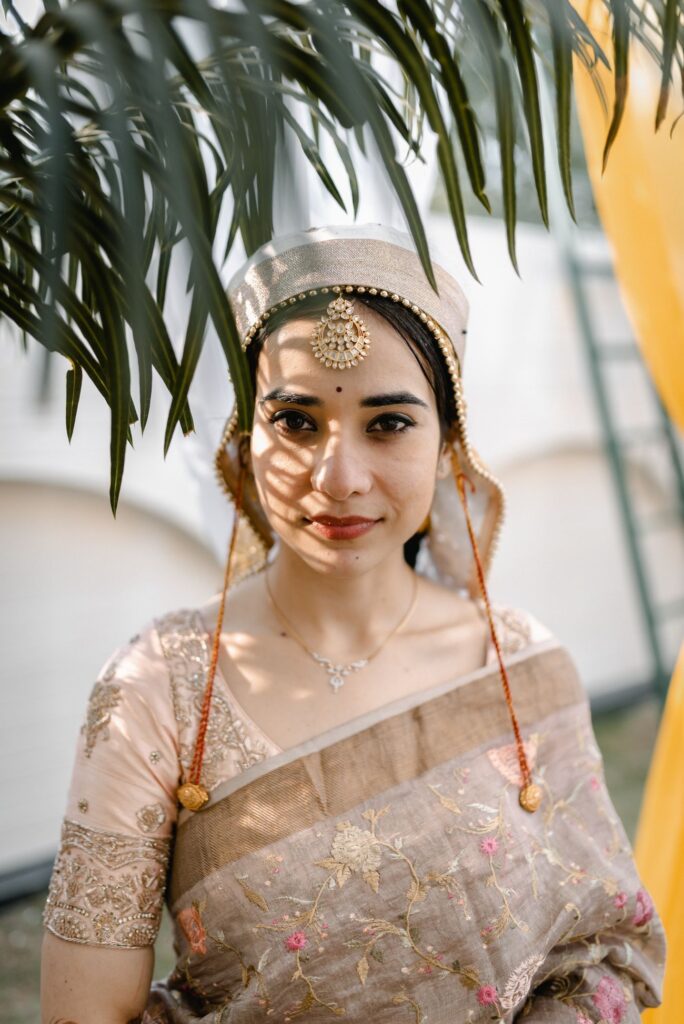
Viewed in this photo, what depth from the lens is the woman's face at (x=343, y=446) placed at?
101 centimetres

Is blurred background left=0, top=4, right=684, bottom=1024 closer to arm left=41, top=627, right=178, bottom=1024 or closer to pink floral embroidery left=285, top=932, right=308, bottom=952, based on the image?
arm left=41, top=627, right=178, bottom=1024

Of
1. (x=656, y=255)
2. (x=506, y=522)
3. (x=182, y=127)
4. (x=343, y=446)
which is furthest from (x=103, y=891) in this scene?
(x=506, y=522)

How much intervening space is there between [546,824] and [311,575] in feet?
1.39

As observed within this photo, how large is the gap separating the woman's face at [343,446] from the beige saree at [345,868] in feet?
0.76

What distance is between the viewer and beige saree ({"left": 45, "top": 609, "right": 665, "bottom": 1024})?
101 centimetres

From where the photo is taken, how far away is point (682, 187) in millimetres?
1568

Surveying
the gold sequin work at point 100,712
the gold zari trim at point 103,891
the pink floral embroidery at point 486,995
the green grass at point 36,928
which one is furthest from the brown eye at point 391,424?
the green grass at point 36,928

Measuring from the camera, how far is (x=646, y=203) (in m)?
1.66

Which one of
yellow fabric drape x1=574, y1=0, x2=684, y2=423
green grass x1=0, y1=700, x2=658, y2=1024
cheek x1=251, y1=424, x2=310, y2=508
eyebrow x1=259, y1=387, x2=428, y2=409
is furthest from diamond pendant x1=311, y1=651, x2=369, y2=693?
green grass x1=0, y1=700, x2=658, y2=1024

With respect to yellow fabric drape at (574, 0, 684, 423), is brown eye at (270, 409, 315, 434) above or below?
below

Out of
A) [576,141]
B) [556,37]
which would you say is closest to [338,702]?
[556,37]

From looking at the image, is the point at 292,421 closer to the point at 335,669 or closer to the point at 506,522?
the point at 335,669

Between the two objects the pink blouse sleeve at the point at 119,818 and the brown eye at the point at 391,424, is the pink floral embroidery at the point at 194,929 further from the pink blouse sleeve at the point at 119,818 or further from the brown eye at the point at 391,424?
the brown eye at the point at 391,424

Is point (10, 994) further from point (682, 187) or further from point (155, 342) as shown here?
point (682, 187)
